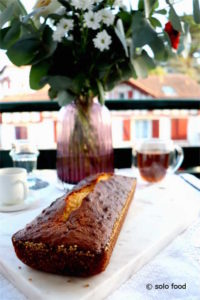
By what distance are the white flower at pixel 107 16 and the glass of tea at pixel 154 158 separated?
0.43 meters

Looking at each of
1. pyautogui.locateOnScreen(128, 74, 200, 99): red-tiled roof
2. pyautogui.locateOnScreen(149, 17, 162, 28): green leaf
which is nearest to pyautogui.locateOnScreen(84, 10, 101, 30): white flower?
pyautogui.locateOnScreen(149, 17, 162, 28): green leaf

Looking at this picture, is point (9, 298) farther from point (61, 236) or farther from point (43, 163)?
point (43, 163)

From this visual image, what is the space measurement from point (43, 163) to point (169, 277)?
1.31m

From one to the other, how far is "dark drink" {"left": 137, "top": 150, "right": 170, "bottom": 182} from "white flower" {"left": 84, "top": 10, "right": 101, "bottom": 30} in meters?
0.44

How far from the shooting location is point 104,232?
2.18ft

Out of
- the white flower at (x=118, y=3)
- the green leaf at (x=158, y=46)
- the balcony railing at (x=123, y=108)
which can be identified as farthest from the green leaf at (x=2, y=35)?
the balcony railing at (x=123, y=108)

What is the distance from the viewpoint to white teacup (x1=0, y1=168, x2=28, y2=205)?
38.5 inches

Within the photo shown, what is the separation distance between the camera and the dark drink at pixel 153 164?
120cm

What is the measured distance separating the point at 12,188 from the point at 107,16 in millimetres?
547

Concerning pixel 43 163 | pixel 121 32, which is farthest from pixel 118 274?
pixel 43 163

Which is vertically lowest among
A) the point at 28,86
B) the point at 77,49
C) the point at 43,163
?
the point at 43,163

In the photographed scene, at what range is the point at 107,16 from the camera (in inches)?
39.9

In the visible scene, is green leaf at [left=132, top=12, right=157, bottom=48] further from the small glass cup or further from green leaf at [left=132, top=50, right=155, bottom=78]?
the small glass cup

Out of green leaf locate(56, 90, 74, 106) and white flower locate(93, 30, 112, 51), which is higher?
white flower locate(93, 30, 112, 51)
